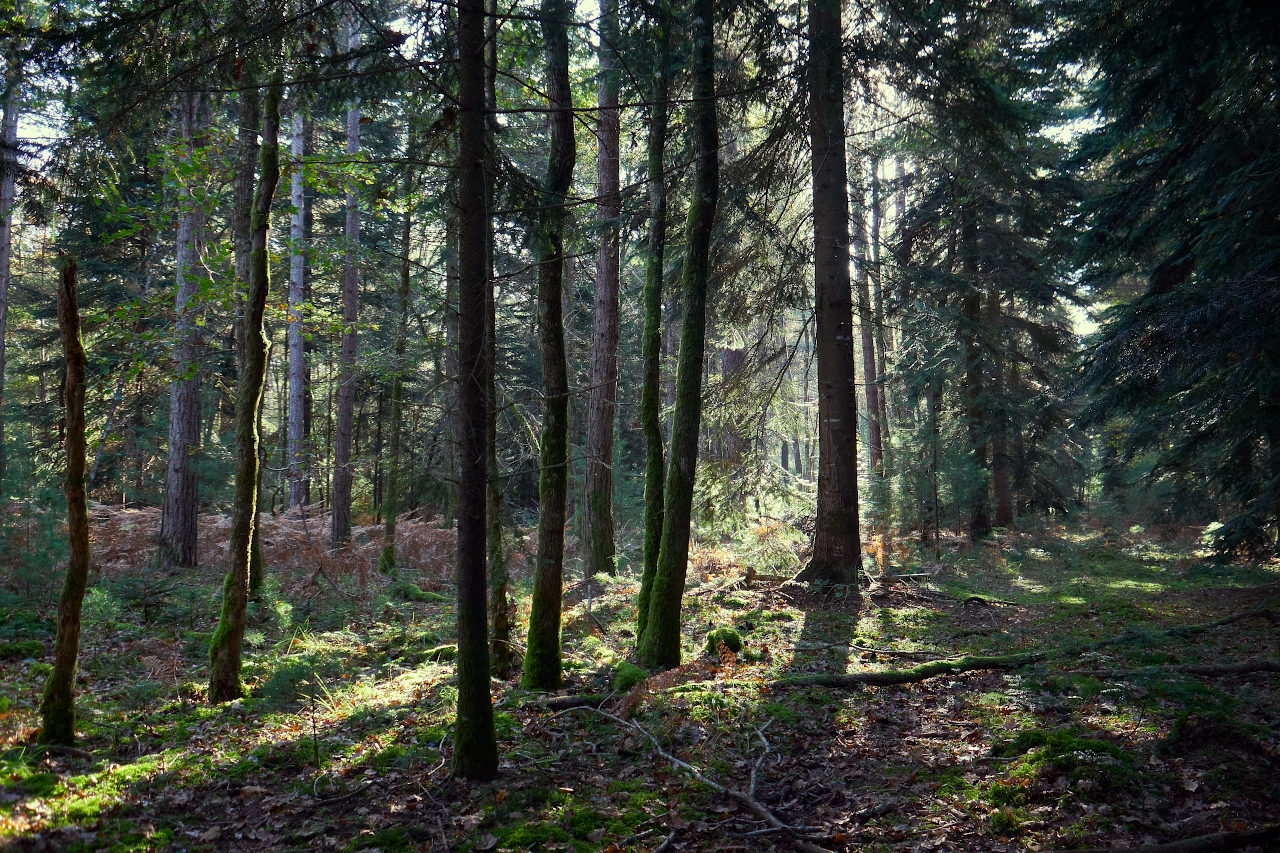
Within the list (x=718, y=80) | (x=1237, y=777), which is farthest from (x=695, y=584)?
(x=1237, y=777)

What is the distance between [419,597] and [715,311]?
738cm

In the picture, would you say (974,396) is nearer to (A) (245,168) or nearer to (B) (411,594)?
(B) (411,594)

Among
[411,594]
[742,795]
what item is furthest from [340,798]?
[411,594]

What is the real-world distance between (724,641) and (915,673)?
219cm

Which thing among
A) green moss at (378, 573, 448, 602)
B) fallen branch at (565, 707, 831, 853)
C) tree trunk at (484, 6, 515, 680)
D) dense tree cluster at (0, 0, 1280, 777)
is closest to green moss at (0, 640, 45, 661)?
dense tree cluster at (0, 0, 1280, 777)

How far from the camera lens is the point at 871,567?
1434 cm

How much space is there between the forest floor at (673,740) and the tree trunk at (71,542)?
0.28 metres

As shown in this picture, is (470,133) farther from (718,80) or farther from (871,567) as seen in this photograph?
(871,567)

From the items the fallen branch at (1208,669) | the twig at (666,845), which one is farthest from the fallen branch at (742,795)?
the fallen branch at (1208,669)

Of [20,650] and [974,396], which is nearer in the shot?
[20,650]

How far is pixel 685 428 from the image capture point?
318 inches

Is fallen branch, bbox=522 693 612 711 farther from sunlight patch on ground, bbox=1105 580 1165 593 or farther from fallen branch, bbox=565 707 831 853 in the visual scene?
sunlight patch on ground, bbox=1105 580 1165 593

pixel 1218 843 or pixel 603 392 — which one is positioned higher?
pixel 603 392

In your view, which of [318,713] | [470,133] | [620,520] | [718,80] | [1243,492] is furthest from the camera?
[620,520]
